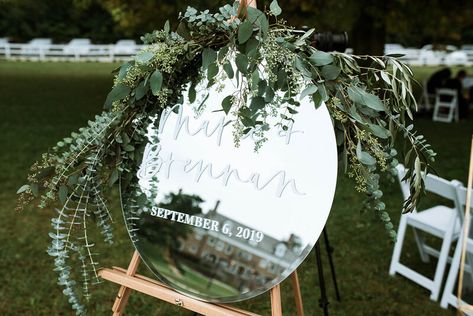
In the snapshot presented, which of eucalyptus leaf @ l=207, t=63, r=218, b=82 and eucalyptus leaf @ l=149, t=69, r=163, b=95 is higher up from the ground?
eucalyptus leaf @ l=207, t=63, r=218, b=82

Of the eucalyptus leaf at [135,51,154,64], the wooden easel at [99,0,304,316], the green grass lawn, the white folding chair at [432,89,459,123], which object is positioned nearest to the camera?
the eucalyptus leaf at [135,51,154,64]

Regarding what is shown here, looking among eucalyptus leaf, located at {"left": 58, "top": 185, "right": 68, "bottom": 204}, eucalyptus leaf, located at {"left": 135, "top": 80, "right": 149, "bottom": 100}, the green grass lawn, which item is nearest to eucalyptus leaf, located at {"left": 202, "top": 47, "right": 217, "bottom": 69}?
eucalyptus leaf, located at {"left": 135, "top": 80, "right": 149, "bottom": 100}

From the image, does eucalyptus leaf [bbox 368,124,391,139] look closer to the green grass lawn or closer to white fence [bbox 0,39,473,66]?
the green grass lawn

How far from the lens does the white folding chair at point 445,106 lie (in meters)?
10.3

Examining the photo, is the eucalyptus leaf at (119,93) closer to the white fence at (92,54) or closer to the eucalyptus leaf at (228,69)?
the eucalyptus leaf at (228,69)

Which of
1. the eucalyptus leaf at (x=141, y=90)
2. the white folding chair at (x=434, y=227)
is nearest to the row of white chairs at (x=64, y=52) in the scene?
the white folding chair at (x=434, y=227)

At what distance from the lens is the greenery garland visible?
1.70 m

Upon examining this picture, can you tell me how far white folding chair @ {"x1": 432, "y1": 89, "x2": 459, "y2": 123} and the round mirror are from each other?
9255 mm

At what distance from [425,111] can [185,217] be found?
9.72m

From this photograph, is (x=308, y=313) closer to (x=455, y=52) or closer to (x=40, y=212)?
(x=40, y=212)

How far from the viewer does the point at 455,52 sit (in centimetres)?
3200

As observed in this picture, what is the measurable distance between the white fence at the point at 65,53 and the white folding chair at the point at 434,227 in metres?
24.7

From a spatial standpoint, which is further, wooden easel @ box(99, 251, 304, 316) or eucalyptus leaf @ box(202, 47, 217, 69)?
wooden easel @ box(99, 251, 304, 316)

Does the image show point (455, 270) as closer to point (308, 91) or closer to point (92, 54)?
point (308, 91)
